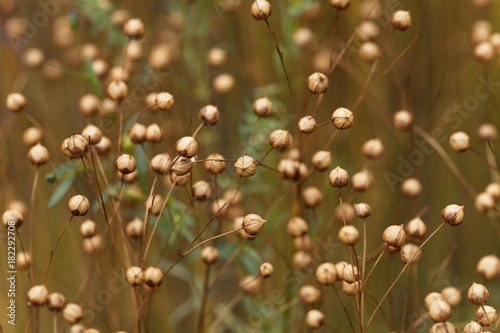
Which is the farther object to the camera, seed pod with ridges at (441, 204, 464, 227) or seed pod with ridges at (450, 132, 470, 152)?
seed pod with ridges at (450, 132, 470, 152)

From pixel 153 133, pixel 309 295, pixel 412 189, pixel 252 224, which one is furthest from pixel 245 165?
pixel 412 189

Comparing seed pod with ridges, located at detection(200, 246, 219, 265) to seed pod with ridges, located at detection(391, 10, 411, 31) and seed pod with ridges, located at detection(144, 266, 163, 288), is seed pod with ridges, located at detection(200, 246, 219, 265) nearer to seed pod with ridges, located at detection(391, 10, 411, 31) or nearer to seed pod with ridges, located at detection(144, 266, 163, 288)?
seed pod with ridges, located at detection(144, 266, 163, 288)

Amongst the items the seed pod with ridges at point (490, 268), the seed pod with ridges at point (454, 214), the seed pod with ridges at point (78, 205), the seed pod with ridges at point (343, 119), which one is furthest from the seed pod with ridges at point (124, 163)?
the seed pod with ridges at point (490, 268)

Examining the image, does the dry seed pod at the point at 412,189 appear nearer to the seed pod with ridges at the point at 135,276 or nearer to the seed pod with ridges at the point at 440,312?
the seed pod with ridges at the point at 440,312

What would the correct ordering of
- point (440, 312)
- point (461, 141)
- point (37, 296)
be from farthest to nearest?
1. point (461, 141)
2. point (37, 296)
3. point (440, 312)

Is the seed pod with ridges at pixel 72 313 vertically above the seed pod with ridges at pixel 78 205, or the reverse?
the seed pod with ridges at pixel 78 205

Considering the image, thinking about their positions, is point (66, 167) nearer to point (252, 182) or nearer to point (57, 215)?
point (252, 182)

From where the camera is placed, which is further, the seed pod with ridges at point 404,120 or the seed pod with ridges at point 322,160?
the seed pod with ridges at point 404,120

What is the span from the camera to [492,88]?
1247mm

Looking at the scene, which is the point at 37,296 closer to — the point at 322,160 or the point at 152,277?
the point at 152,277

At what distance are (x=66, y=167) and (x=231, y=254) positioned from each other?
289 millimetres

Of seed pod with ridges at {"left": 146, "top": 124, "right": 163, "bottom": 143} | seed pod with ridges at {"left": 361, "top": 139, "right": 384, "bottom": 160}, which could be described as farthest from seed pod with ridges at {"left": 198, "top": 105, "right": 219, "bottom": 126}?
seed pod with ridges at {"left": 361, "top": 139, "right": 384, "bottom": 160}

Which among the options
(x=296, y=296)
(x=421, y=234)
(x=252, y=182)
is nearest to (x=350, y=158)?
(x=252, y=182)

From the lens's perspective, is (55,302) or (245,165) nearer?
(245,165)
